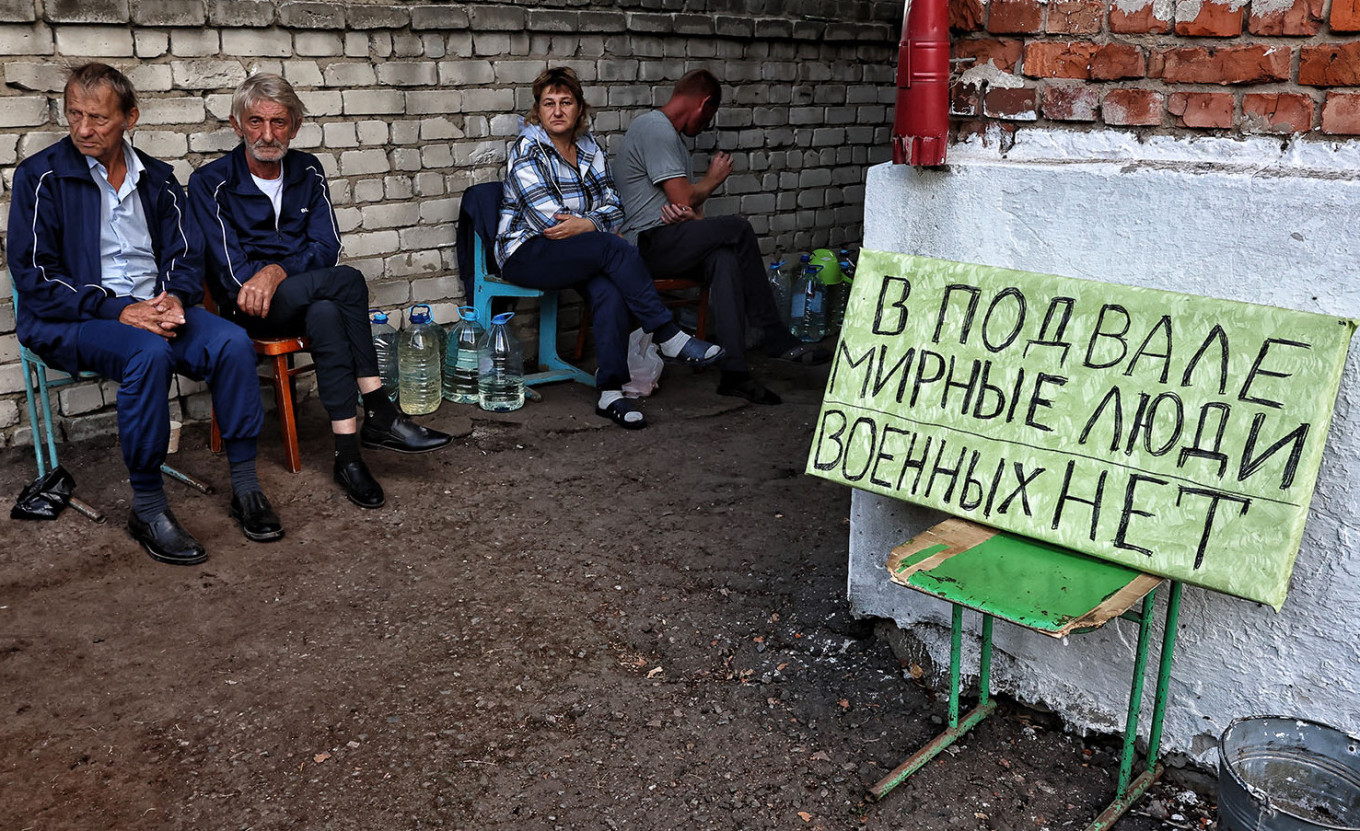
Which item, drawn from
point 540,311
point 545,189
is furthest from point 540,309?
point 545,189

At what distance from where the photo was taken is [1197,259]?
247 centimetres

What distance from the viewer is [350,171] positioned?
210 inches

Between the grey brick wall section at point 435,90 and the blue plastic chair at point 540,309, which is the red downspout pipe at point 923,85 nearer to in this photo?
the blue plastic chair at point 540,309

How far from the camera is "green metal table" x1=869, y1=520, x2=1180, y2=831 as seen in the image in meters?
2.31


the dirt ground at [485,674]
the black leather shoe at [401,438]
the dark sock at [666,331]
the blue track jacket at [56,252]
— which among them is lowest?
the dirt ground at [485,674]

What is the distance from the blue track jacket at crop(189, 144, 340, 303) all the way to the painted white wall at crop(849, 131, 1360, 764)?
8.34ft

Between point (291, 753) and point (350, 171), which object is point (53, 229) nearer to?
point (350, 171)

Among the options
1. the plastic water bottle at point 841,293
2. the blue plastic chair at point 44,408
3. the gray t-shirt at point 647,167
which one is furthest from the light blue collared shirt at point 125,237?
the plastic water bottle at point 841,293

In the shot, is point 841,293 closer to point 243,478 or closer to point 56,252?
point 243,478

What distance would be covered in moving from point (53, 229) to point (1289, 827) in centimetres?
393

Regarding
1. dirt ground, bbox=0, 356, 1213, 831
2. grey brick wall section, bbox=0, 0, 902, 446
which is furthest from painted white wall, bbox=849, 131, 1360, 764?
grey brick wall section, bbox=0, 0, 902, 446

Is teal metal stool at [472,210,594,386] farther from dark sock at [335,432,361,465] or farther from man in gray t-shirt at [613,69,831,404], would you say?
dark sock at [335,432,361,465]

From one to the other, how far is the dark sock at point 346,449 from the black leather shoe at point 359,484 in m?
0.01

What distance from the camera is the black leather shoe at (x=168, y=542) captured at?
3797 millimetres
